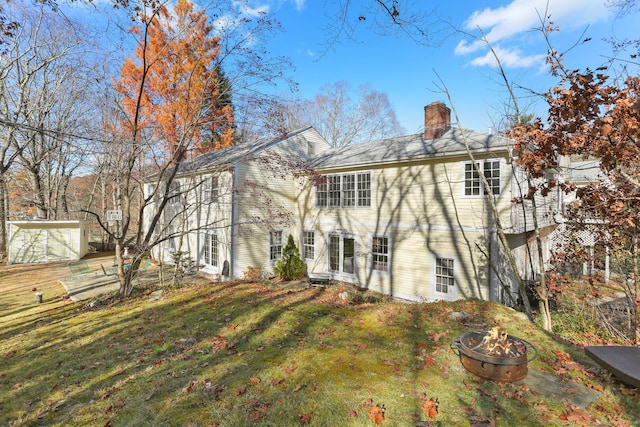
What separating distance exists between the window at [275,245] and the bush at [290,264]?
681 mm

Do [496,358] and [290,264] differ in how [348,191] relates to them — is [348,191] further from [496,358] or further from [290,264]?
[496,358]

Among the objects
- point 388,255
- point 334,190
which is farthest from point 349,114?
point 388,255

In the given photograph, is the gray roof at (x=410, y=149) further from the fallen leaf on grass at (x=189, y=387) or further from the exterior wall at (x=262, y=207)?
the fallen leaf on grass at (x=189, y=387)

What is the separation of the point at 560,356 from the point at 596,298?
3864mm

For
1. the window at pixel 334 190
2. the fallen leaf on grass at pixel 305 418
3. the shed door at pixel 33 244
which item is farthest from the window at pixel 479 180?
the shed door at pixel 33 244

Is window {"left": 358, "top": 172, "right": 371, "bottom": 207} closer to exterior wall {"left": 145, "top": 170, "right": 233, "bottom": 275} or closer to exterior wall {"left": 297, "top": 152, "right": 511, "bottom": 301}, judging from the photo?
exterior wall {"left": 297, "top": 152, "right": 511, "bottom": 301}

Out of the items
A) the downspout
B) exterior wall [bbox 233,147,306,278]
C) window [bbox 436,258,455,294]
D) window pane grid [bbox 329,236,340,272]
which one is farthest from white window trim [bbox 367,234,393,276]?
the downspout

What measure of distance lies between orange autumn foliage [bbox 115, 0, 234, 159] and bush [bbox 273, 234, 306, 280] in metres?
6.02

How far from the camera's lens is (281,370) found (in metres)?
4.54

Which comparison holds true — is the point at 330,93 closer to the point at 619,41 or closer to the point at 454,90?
the point at 454,90

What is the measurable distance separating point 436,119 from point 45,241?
73.4ft

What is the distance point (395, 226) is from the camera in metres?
11.8

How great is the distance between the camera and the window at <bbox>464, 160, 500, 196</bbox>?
9.48 meters

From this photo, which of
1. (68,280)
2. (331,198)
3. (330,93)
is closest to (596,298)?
(331,198)
